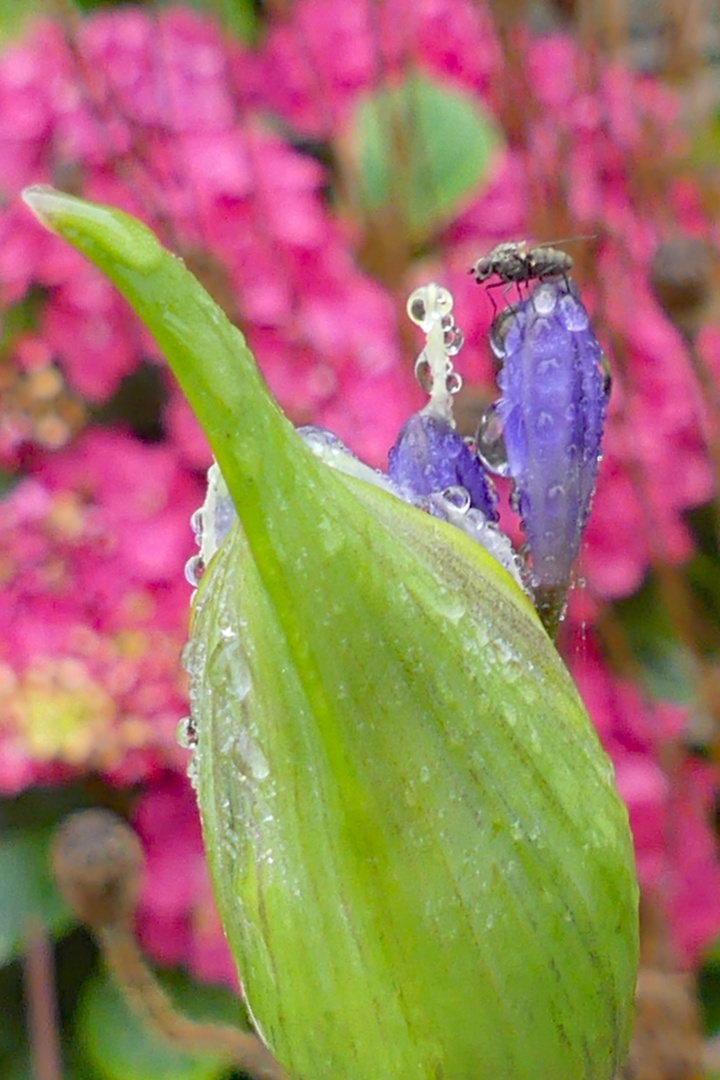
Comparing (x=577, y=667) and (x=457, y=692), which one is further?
(x=577, y=667)

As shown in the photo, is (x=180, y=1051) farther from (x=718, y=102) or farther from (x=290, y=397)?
(x=718, y=102)

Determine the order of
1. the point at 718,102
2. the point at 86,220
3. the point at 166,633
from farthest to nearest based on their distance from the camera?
1. the point at 718,102
2. the point at 166,633
3. the point at 86,220

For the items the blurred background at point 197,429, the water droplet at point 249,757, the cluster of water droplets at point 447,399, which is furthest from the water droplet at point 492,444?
the blurred background at point 197,429

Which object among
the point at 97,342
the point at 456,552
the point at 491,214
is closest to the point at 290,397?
the point at 97,342

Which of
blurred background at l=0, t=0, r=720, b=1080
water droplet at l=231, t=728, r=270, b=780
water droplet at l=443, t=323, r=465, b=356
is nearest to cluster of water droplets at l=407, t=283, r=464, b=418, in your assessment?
water droplet at l=443, t=323, r=465, b=356

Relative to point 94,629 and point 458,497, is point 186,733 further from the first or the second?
point 94,629

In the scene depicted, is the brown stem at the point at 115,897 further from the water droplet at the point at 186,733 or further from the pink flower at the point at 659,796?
the pink flower at the point at 659,796

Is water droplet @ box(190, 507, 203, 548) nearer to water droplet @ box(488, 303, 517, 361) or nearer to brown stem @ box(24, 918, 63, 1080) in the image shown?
water droplet @ box(488, 303, 517, 361)
